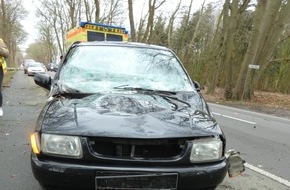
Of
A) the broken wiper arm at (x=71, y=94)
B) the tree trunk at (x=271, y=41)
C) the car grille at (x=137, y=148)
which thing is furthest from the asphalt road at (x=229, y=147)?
the tree trunk at (x=271, y=41)

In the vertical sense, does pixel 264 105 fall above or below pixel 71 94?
below

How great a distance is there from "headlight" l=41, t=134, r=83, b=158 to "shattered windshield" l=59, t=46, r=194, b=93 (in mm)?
1005

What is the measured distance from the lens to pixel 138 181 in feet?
8.97

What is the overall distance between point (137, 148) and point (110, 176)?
0.30 m

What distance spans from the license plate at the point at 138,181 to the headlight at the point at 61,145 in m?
0.27

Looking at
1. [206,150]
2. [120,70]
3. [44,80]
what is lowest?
[206,150]

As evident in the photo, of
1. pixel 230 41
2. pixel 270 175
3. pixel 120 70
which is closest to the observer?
pixel 120 70

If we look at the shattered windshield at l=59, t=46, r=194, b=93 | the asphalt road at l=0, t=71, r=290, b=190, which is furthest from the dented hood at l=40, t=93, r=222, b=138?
the asphalt road at l=0, t=71, r=290, b=190

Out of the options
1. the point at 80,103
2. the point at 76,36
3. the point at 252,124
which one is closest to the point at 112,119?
the point at 80,103

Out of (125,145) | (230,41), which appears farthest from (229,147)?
(230,41)

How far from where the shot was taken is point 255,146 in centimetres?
680

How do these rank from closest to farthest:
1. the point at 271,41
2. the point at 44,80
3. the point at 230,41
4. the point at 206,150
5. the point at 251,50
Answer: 1. the point at 206,150
2. the point at 44,80
3. the point at 251,50
4. the point at 271,41
5. the point at 230,41

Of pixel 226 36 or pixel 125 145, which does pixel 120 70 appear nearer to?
pixel 125 145

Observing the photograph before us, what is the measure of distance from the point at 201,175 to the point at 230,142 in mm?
4260
